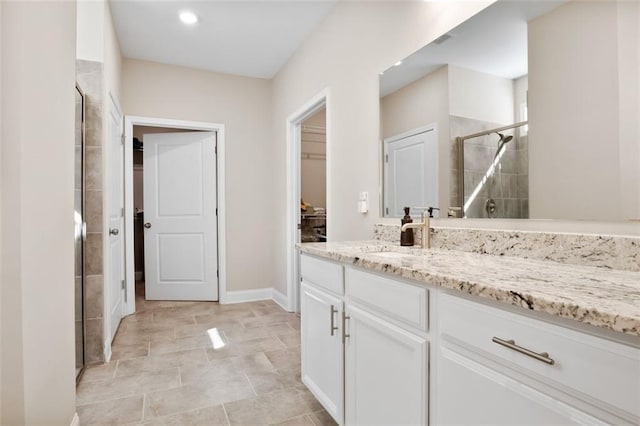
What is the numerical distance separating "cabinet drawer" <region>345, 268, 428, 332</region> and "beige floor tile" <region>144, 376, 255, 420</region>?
108 cm

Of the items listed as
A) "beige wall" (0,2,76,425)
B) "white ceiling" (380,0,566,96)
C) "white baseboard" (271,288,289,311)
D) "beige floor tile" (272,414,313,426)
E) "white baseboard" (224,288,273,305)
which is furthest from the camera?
"white baseboard" (224,288,273,305)

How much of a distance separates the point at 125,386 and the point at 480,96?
101 inches

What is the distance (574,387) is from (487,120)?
1.19 metres

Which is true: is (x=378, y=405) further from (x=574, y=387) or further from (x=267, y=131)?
(x=267, y=131)

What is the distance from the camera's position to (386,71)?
2188mm

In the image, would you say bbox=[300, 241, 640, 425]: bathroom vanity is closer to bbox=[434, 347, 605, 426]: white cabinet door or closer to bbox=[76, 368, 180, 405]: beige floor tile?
bbox=[434, 347, 605, 426]: white cabinet door

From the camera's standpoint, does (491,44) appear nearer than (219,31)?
Yes

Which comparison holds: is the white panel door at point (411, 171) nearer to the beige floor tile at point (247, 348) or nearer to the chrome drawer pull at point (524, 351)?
the chrome drawer pull at point (524, 351)

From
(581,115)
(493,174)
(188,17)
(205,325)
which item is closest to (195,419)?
(205,325)

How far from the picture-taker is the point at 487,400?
0.88 metres

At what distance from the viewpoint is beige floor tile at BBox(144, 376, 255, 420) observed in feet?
6.26

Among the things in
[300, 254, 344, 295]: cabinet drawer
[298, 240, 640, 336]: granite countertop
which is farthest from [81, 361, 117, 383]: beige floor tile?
[298, 240, 640, 336]: granite countertop

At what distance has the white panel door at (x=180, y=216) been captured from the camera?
4133mm

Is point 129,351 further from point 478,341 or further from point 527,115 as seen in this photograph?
point 527,115
